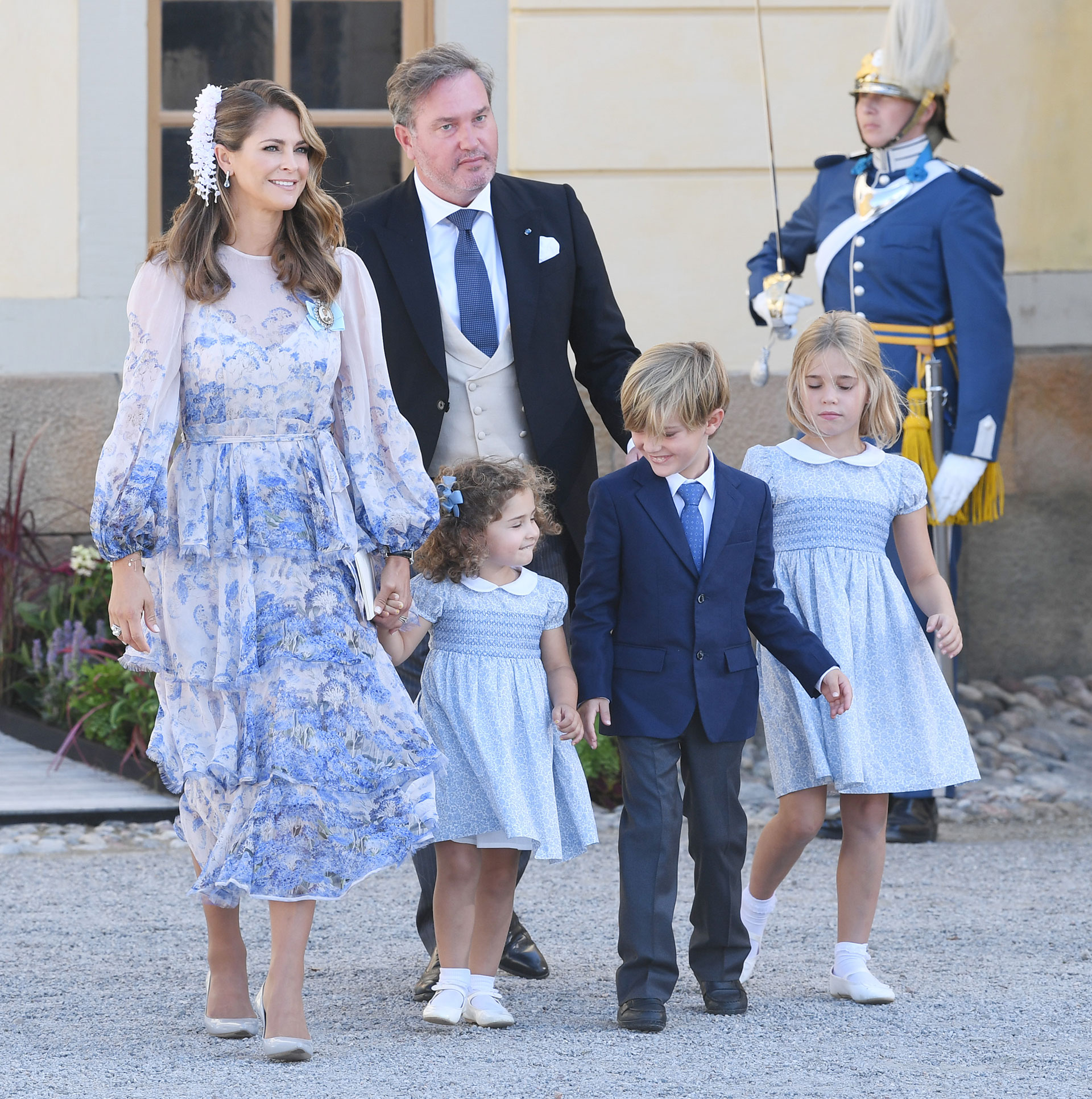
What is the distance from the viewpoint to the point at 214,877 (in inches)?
118

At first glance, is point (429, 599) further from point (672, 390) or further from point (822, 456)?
point (822, 456)

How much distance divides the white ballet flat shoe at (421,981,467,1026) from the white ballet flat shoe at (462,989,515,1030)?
0.08 ft

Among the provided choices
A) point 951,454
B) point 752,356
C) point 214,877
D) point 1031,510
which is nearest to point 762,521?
point 214,877

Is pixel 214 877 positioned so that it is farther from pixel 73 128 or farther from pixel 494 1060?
pixel 73 128

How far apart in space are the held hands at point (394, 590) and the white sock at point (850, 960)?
1.07m

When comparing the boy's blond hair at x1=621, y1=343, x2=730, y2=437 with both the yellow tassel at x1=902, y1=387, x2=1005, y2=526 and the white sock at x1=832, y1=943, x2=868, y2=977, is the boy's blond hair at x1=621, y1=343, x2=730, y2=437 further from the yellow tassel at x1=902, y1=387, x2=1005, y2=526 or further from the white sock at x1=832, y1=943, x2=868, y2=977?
the yellow tassel at x1=902, y1=387, x2=1005, y2=526

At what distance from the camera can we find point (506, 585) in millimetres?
3312

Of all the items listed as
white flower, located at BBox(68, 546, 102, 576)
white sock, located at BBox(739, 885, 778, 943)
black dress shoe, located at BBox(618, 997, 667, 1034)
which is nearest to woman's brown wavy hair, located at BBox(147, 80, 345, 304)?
black dress shoe, located at BBox(618, 997, 667, 1034)

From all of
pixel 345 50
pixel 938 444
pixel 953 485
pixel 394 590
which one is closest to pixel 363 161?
pixel 345 50

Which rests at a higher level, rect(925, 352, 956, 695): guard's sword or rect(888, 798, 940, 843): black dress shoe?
rect(925, 352, 956, 695): guard's sword

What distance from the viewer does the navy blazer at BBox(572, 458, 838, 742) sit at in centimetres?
323

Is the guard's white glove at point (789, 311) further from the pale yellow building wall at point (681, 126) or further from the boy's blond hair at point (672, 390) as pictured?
the boy's blond hair at point (672, 390)

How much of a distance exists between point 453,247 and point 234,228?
23.2 inches

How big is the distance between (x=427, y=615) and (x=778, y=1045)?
0.98 metres
